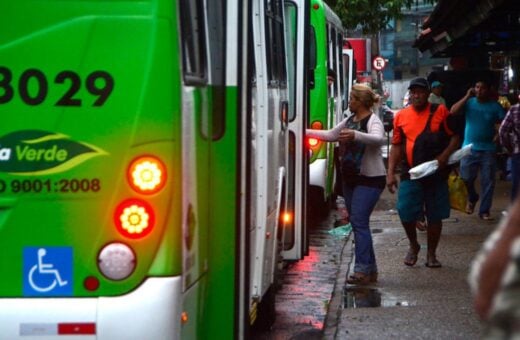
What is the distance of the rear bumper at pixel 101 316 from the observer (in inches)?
185

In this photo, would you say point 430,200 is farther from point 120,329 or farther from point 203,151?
point 120,329

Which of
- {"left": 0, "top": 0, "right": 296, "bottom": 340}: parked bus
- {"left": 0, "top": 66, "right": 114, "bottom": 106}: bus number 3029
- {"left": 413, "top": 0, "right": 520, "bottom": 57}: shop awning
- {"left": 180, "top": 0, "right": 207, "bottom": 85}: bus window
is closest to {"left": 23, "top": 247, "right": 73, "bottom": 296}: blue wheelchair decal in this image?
{"left": 0, "top": 0, "right": 296, "bottom": 340}: parked bus

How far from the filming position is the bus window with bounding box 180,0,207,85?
4996 millimetres

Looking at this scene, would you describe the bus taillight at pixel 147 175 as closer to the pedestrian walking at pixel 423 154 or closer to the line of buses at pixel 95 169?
the line of buses at pixel 95 169

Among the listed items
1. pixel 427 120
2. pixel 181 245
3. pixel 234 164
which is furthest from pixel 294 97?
pixel 181 245

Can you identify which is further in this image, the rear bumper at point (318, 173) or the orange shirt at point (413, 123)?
the rear bumper at point (318, 173)

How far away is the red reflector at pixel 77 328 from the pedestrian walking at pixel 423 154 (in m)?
6.11

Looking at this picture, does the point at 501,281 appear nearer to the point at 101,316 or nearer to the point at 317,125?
the point at 101,316

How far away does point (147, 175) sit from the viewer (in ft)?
15.6

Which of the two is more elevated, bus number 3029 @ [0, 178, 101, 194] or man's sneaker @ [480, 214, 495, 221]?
bus number 3029 @ [0, 178, 101, 194]

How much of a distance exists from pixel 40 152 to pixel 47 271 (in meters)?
0.49

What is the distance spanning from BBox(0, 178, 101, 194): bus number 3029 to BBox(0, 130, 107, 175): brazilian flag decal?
41mm

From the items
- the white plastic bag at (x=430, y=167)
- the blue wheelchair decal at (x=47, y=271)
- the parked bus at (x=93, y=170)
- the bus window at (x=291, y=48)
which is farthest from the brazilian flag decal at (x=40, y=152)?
the white plastic bag at (x=430, y=167)

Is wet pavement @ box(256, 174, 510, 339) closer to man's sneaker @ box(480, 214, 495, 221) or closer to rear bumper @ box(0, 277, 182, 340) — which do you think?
man's sneaker @ box(480, 214, 495, 221)
